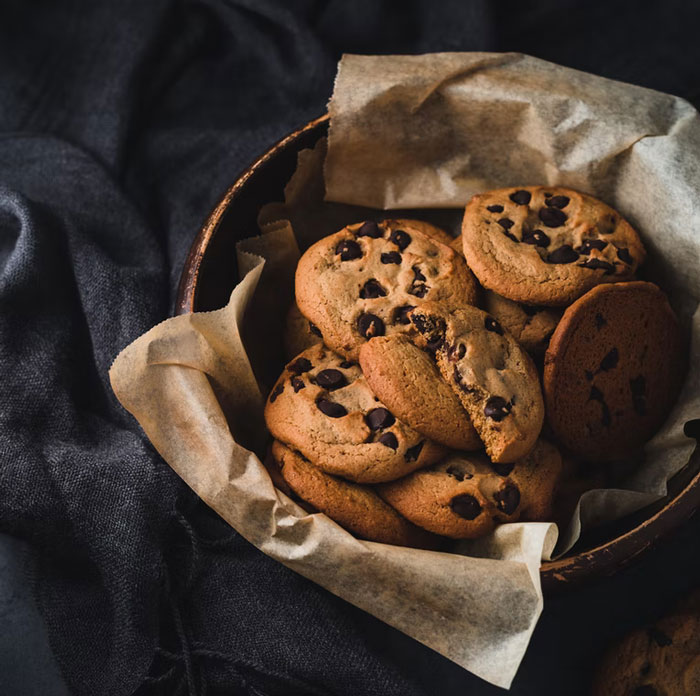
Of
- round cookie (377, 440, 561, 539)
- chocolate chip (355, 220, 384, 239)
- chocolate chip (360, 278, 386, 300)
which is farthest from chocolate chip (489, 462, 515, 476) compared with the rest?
chocolate chip (355, 220, 384, 239)

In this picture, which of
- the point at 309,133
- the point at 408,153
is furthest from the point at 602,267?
the point at 309,133

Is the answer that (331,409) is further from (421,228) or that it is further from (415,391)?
(421,228)

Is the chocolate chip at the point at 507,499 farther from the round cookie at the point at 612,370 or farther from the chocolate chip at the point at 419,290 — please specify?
the chocolate chip at the point at 419,290

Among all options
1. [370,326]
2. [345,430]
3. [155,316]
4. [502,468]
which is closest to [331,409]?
[345,430]

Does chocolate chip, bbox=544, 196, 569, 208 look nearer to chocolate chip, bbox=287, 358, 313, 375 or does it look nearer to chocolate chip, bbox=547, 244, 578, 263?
chocolate chip, bbox=547, 244, 578, 263

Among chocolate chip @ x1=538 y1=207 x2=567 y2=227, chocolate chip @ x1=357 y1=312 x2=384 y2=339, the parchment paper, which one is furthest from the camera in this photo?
chocolate chip @ x1=538 y1=207 x2=567 y2=227

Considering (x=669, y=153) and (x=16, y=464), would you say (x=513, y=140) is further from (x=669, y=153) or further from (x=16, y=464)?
(x=16, y=464)
